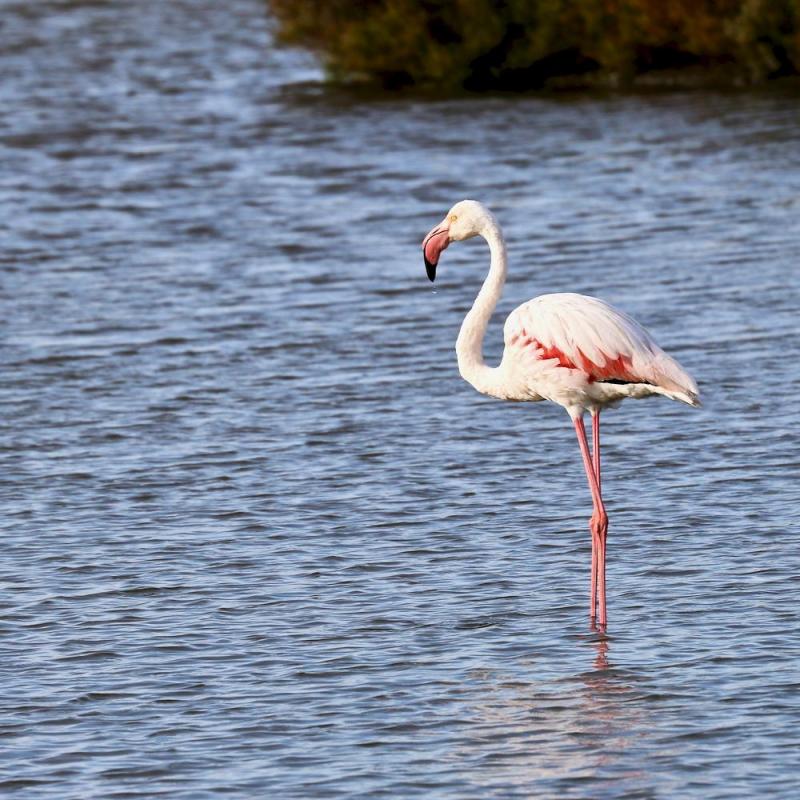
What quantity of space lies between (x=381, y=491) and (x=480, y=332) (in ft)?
4.87

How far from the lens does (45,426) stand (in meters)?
10.8

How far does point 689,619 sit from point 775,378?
4.00m

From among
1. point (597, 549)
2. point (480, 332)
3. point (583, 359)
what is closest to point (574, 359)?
point (583, 359)

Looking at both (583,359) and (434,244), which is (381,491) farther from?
(583,359)

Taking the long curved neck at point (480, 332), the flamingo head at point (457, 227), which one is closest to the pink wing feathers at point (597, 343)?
the long curved neck at point (480, 332)

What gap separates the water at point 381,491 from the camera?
6277mm

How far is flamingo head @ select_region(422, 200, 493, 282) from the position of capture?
26.5 ft

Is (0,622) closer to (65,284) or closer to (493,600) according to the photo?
(493,600)

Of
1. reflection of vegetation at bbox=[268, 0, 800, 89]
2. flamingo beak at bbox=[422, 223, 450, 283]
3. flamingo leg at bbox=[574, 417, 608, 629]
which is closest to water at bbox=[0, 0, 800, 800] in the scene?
flamingo leg at bbox=[574, 417, 608, 629]

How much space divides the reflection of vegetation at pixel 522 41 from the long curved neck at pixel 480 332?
15831 millimetres

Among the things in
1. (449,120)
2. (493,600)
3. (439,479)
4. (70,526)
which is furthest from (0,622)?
(449,120)

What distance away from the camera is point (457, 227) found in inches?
321

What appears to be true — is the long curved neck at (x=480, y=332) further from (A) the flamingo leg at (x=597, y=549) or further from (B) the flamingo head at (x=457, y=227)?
(A) the flamingo leg at (x=597, y=549)

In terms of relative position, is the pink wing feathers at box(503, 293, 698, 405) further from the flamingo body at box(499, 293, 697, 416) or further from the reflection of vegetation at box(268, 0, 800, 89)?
the reflection of vegetation at box(268, 0, 800, 89)
